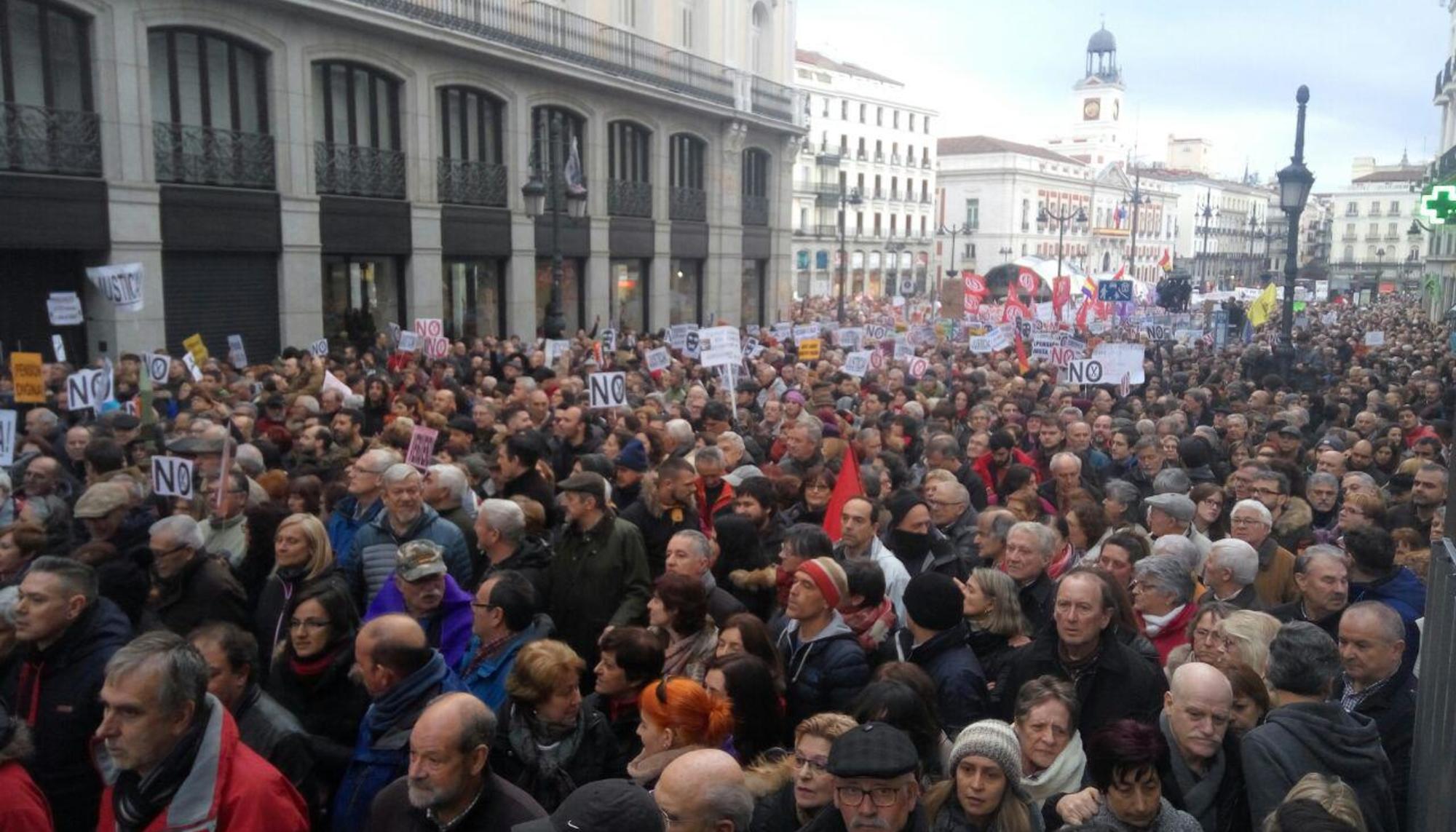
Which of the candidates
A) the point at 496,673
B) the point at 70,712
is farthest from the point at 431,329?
the point at 70,712

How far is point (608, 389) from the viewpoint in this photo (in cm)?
1133

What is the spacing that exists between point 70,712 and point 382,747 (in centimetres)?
126

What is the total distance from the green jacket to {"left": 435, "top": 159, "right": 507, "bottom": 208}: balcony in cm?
1970

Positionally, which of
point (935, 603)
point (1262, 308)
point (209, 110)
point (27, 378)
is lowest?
point (935, 603)

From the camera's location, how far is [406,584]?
5188mm

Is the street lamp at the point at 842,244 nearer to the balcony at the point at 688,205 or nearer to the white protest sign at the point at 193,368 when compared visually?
the balcony at the point at 688,205

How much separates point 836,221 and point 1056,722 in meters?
83.6

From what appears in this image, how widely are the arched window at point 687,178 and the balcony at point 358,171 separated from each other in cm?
1041

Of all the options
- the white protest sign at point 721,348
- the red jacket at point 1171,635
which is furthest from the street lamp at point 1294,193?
the red jacket at point 1171,635

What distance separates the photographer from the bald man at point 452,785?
3.47 m

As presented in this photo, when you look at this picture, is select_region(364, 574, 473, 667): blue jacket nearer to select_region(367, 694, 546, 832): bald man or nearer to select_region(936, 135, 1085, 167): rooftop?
select_region(367, 694, 546, 832): bald man

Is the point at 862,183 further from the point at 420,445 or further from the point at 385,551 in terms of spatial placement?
the point at 385,551

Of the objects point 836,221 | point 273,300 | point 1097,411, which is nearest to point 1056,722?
point 1097,411

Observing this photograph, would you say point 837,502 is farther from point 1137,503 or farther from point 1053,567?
point 1137,503
